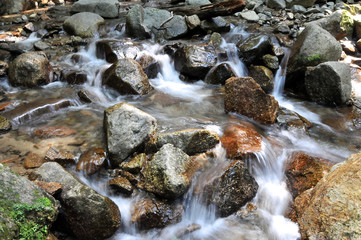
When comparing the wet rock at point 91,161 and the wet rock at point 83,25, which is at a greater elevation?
the wet rock at point 83,25

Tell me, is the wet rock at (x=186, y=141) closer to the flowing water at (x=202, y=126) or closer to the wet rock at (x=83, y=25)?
the flowing water at (x=202, y=126)

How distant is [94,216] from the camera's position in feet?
9.87

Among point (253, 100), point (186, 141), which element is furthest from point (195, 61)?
point (186, 141)

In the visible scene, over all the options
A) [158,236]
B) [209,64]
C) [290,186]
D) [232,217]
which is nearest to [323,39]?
[209,64]

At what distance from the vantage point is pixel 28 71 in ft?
20.8

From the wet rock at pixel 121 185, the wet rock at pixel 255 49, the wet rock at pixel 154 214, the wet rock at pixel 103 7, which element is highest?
the wet rock at pixel 103 7

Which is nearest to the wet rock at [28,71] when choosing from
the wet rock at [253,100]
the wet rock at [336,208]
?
the wet rock at [253,100]

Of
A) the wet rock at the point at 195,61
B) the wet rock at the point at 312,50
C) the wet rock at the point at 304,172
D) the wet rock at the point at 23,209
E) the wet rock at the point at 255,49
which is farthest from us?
the wet rock at the point at 255,49

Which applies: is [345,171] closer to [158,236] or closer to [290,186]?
[290,186]

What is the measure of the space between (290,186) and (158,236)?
2.09m

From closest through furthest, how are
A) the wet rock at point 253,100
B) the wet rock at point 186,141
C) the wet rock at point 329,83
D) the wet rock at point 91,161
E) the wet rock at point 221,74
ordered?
the wet rock at point 91,161 → the wet rock at point 186,141 → the wet rock at point 253,100 → the wet rock at point 329,83 → the wet rock at point 221,74

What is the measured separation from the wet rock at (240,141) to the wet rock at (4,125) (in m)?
3.87

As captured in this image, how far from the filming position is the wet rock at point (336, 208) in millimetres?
2512

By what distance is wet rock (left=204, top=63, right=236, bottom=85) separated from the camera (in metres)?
7.29
